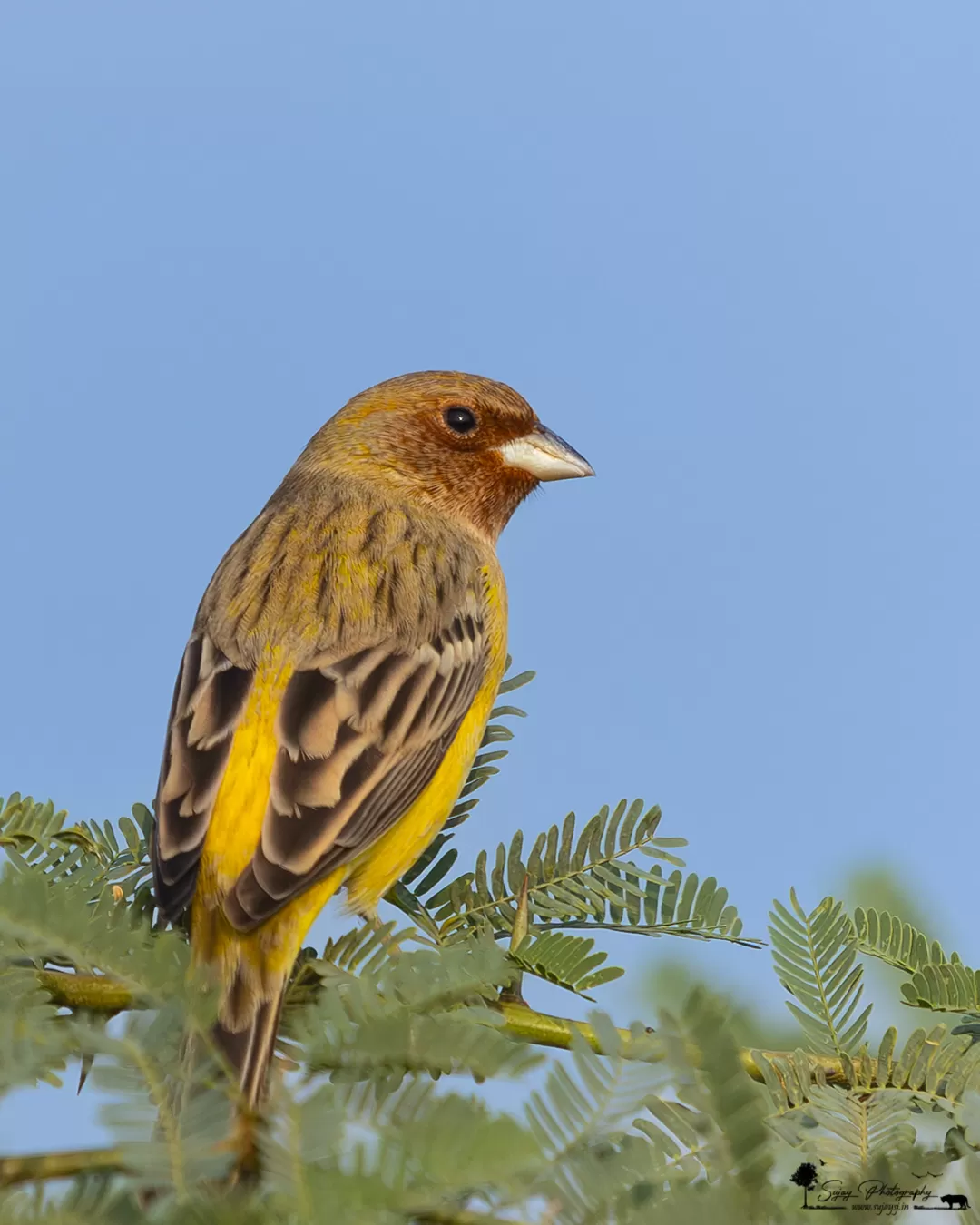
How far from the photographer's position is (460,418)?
5.45 meters

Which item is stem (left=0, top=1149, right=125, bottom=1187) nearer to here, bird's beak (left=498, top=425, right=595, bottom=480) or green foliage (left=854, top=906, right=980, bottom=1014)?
green foliage (left=854, top=906, right=980, bottom=1014)

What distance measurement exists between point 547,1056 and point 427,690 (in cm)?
247

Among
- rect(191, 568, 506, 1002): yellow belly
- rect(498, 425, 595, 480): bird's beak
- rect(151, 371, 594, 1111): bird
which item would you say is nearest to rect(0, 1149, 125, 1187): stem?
rect(151, 371, 594, 1111): bird

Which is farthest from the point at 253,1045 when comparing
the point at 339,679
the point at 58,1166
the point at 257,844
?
the point at 339,679

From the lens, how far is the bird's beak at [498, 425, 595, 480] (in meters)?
5.43

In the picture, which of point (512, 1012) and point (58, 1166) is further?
point (512, 1012)

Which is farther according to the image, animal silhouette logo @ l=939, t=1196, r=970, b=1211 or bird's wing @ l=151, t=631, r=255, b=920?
bird's wing @ l=151, t=631, r=255, b=920

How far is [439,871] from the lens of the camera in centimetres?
315

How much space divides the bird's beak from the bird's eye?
15cm

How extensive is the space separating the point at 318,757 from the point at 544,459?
7.70ft

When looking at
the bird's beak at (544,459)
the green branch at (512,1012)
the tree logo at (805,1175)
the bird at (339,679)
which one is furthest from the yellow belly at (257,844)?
the bird's beak at (544,459)

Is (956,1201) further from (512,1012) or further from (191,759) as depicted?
(191,759)

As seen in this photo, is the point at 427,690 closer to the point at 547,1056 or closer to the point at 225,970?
the point at 225,970

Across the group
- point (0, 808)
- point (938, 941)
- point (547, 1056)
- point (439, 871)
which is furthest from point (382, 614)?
point (547, 1056)
